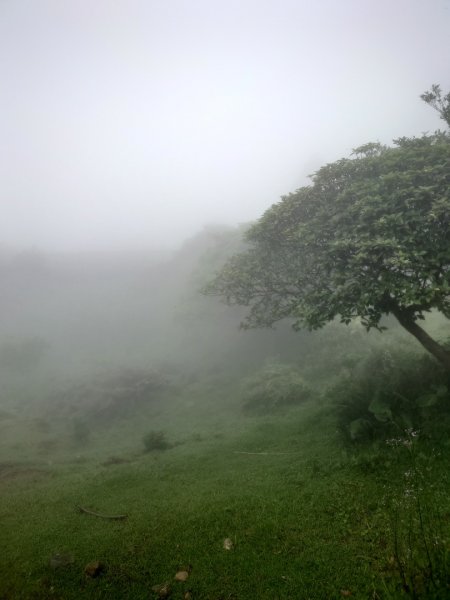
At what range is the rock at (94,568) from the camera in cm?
670

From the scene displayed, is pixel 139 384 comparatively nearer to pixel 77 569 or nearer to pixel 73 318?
pixel 77 569

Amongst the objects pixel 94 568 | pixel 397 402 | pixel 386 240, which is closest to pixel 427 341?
pixel 397 402

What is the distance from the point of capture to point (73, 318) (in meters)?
73.2

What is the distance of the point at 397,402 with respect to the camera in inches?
458

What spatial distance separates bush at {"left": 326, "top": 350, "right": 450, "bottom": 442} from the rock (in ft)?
24.2

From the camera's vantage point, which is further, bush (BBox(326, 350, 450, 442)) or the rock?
bush (BBox(326, 350, 450, 442))

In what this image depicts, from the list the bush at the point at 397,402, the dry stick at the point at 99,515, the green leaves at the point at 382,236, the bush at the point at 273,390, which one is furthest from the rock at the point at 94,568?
the bush at the point at 273,390

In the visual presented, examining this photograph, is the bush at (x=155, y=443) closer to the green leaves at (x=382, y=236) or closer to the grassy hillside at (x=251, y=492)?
the grassy hillside at (x=251, y=492)

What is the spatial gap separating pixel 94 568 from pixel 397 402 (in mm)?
9845

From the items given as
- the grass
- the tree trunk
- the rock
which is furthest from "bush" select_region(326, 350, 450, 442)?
the rock

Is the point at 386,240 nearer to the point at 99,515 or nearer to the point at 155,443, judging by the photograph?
the point at 99,515

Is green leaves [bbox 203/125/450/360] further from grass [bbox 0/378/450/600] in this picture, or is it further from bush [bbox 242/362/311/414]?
bush [bbox 242/362/311/414]

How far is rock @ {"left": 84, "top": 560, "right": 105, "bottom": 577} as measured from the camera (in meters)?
6.70

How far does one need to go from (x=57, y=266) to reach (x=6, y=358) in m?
61.1
